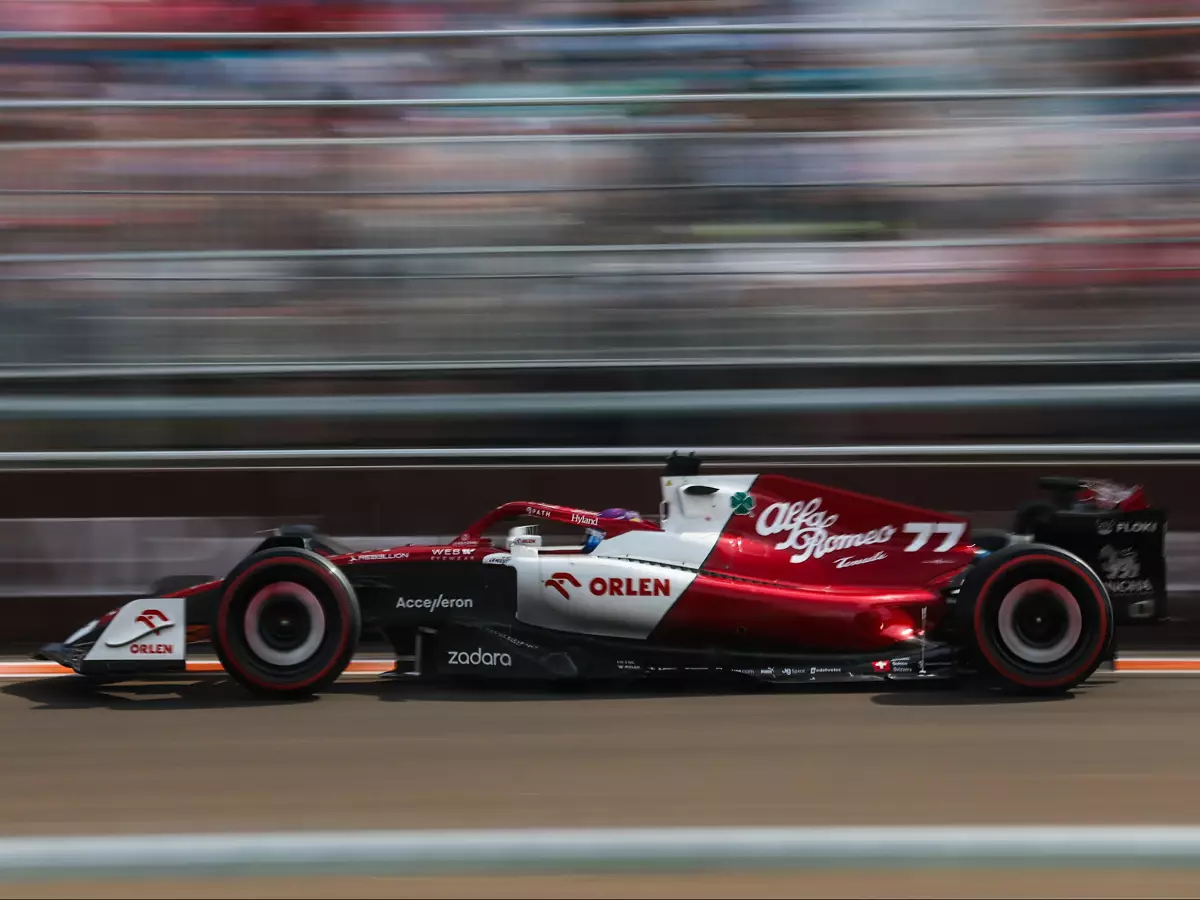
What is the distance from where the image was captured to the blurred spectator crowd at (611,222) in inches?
304

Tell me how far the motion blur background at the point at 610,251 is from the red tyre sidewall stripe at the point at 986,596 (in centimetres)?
218

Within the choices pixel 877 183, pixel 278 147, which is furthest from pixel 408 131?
pixel 877 183

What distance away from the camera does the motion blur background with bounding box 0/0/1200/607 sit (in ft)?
24.7

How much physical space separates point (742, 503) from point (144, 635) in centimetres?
235

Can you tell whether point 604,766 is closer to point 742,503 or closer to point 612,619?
point 612,619

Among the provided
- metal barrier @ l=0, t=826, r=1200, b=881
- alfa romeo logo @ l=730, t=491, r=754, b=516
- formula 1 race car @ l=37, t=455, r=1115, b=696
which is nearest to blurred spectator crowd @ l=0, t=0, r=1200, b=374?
alfa romeo logo @ l=730, t=491, r=754, b=516

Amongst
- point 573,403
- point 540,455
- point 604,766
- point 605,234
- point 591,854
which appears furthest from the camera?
point 605,234

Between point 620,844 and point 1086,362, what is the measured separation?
5434mm

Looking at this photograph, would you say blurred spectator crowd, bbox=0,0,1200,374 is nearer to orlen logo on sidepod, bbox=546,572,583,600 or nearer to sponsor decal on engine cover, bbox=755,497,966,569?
sponsor decal on engine cover, bbox=755,497,966,569

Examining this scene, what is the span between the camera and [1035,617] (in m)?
5.27

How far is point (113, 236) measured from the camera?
25.4 ft

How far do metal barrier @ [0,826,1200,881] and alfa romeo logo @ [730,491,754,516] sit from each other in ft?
8.39

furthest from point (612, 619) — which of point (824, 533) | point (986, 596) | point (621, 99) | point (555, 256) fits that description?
point (621, 99)

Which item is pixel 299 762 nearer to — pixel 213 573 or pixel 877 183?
pixel 213 573
